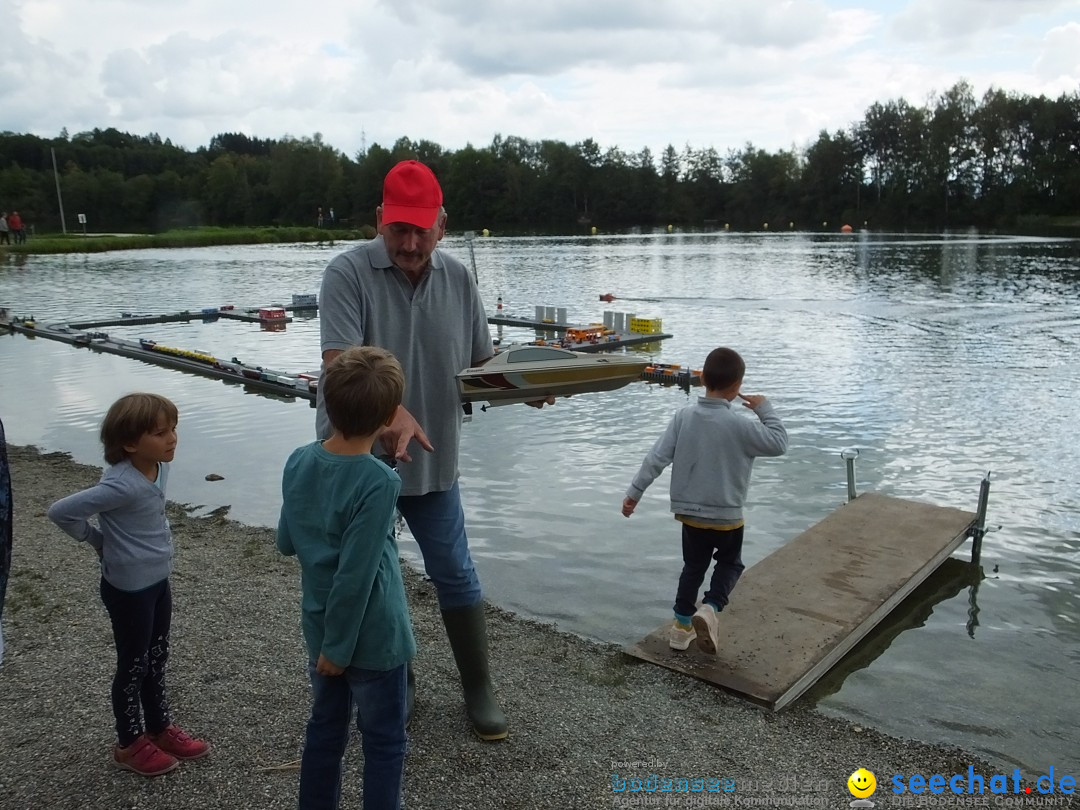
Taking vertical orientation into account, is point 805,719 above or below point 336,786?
below

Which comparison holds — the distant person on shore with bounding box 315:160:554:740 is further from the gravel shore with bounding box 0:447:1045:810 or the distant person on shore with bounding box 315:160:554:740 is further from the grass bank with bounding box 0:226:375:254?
→ the grass bank with bounding box 0:226:375:254

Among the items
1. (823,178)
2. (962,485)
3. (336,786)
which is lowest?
(962,485)

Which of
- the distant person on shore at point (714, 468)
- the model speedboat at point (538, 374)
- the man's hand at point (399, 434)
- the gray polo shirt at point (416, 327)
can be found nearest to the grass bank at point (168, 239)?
the model speedboat at point (538, 374)

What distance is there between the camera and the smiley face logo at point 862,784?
3.44 metres

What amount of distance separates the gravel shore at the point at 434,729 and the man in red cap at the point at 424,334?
37 centimetres

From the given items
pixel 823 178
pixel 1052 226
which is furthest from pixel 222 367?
pixel 823 178

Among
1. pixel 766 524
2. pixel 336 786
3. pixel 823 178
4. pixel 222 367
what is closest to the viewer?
pixel 336 786

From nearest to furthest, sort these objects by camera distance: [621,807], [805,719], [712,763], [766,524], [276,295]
Answer: 1. [621,807]
2. [712,763]
3. [805,719]
4. [766,524]
5. [276,295]

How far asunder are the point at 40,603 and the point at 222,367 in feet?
40.3

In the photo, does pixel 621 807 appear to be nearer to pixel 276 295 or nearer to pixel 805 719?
pixel 805 719

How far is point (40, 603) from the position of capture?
206 inches

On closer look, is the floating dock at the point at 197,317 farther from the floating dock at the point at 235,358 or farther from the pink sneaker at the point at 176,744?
the pink sneaker at the point at 176,744

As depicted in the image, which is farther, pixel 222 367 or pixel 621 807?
pixel 222 367

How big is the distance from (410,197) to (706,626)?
8.69 ft
